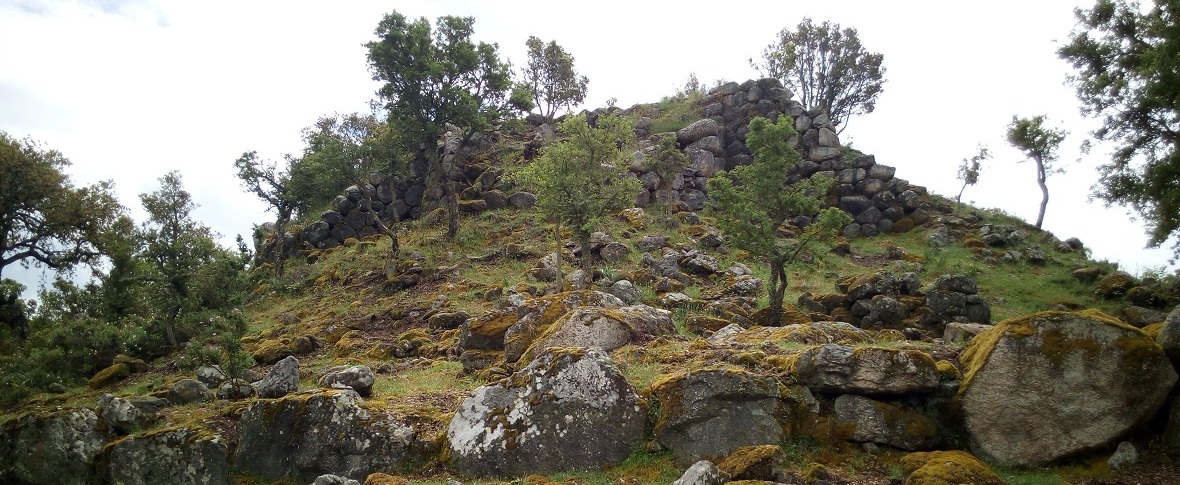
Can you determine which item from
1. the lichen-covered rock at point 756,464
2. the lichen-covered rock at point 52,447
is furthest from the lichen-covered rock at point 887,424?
the lichen-covered rock at point 52,447

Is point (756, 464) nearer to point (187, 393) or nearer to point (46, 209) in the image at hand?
point (187, 393)

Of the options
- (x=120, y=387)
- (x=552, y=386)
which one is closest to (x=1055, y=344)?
(x=552, y=386)

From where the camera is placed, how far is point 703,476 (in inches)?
318

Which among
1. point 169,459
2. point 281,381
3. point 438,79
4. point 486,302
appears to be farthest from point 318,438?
point 438,79

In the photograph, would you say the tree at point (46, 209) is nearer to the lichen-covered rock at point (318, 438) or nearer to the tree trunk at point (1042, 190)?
the lichen-covered rock at point (318, 438)

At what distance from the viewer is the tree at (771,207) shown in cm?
2167

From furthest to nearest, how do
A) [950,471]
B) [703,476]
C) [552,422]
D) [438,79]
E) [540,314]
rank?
1. [438,79]
2. [540,314]
3. [552,422]
4. [950,471]
5. [703,476]

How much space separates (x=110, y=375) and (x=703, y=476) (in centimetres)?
2192

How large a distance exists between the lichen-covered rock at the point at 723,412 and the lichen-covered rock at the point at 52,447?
10.7 meters

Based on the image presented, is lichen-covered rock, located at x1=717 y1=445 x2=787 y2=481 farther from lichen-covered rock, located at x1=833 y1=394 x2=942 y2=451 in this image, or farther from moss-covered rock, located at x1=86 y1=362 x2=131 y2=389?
moss-covered rock, located at x1=86 y1=362 x2=131 y2=389

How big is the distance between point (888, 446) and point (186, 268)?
23.1 metres

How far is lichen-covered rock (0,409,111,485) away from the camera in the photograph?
11406 mm

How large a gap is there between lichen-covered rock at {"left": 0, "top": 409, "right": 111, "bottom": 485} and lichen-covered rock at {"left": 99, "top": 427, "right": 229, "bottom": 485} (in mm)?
493

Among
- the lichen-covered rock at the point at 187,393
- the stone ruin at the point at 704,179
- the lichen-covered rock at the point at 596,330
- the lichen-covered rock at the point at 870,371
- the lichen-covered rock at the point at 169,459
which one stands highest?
the stone ruin at the point at 704,179
